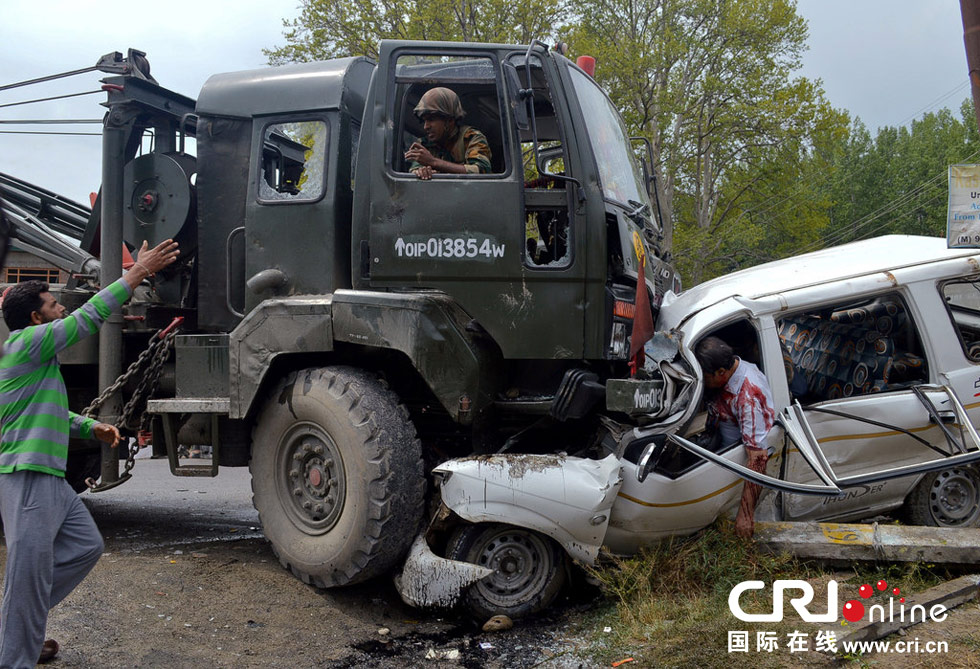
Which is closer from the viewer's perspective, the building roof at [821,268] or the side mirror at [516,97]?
the side mirror at [516,97]

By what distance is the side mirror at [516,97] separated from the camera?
469 centimetres

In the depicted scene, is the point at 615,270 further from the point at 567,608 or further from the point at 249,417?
the point at 249,417

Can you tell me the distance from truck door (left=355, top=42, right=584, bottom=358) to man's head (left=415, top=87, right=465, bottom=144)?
0.06 meters

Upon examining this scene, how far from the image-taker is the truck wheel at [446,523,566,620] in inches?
179

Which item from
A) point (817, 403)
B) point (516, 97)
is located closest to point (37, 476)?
point (516, 97)

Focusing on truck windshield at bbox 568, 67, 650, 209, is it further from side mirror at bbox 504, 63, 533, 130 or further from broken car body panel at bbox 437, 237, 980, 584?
broken car body panel at bbox 437, 237, 980, 584

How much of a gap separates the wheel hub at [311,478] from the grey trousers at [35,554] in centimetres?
143

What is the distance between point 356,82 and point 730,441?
3.29 meters

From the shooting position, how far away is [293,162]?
5438 millimetres

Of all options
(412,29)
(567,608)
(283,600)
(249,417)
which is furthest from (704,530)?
(412,29)

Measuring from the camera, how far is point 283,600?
4.84m

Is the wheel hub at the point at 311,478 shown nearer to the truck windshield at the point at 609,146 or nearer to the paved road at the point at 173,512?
the paved road at the point at 173,512

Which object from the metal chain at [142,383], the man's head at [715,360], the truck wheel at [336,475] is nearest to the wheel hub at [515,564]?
the truck wheel at [336,475]

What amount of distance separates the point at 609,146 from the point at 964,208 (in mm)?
2049
